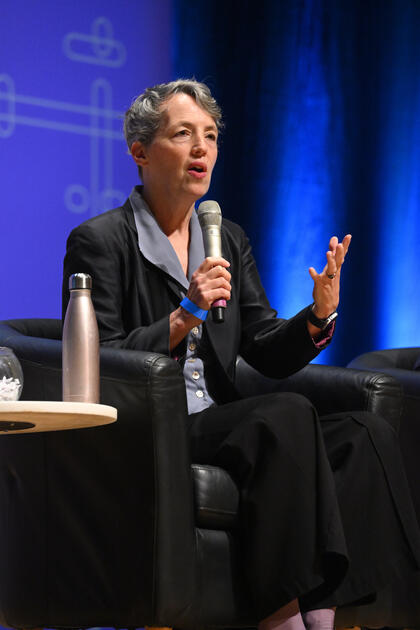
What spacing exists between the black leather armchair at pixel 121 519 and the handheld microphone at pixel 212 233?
0.16 m

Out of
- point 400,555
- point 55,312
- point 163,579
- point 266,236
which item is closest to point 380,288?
point 266,236

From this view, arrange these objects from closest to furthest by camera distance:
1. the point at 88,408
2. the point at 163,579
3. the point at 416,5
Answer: the point at 88,408
the point at 163,579
the point at 416,5

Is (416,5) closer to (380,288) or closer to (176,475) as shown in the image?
(380,288)

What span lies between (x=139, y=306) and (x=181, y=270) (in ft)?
0.43

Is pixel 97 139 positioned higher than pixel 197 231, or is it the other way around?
pixel 97 139

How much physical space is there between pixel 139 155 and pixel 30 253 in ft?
2.86

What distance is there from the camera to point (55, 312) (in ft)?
10.7

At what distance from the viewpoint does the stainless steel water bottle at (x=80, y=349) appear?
171 cm

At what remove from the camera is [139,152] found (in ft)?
7.98

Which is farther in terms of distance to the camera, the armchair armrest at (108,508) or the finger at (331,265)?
the finger at (331,265)

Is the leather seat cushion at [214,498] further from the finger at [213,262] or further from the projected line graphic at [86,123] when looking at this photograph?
the projected line graphic at [86,123]

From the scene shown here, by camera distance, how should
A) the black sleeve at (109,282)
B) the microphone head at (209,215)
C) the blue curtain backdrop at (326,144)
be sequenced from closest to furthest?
the microphone head at (209,215), the black sleeve at (109,282), the blue curtain backdrop at (326,144)

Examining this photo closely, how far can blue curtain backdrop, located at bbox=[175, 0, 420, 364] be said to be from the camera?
3783 millimetres

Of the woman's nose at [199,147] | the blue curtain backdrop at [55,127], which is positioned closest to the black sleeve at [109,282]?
the woman's nose at [199,147]
